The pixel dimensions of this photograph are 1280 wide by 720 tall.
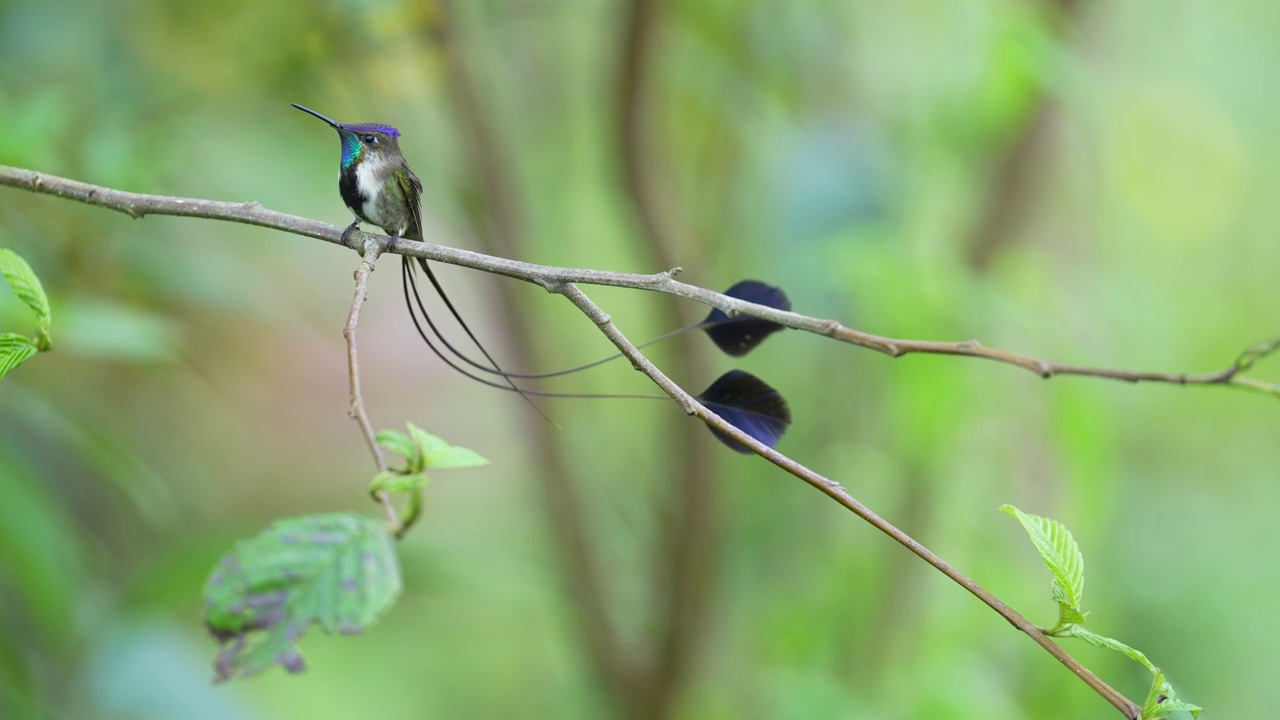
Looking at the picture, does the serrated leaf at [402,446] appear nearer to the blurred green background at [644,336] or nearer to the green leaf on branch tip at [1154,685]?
the green leaf on branch tip at [1154,685]

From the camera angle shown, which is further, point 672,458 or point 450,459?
point 672,458

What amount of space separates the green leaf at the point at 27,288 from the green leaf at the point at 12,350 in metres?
0.02

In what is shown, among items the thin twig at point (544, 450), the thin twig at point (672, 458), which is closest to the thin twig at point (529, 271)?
the thin twig at point (672, 458)

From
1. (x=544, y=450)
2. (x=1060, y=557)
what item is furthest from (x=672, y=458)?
(x=1060, y=557)

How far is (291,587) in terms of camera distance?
0.61 m

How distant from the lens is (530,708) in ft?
7.06

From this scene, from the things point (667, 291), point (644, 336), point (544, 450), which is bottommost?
point (667, 291)

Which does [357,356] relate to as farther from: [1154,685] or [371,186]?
[1154,685]

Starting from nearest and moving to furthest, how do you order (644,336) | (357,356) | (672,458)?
(357,356)
(672,458)
(644,336)

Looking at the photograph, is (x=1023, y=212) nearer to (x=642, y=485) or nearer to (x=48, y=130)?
(x=642, y=485)

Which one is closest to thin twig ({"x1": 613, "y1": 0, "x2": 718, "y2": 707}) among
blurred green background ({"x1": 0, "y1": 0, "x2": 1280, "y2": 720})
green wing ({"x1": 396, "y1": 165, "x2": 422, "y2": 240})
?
blurred green background ({"x1": 0, "y1": 0, "x2": 1280, "y2": 720})

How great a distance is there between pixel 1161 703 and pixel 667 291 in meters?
0.29

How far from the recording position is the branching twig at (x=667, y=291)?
1.46 ft

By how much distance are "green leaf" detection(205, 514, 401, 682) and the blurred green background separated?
38 centimetres
